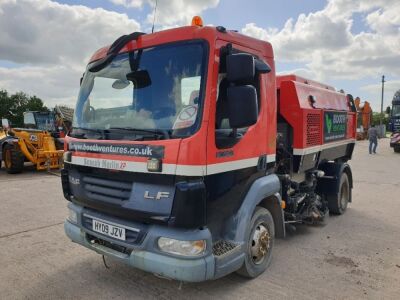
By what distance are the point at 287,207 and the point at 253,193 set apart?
155 centimetres

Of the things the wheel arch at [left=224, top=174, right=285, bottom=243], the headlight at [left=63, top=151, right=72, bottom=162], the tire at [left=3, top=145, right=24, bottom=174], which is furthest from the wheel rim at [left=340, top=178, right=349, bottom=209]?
the tire at [left=3, top=145, right=24, bottom=174]

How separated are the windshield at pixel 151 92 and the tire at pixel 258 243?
4.44ft

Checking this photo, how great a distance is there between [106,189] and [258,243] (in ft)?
5.55

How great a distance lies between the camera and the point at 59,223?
233 inches

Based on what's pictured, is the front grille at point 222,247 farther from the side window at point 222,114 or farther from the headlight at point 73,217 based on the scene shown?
the headlight at point 73,217

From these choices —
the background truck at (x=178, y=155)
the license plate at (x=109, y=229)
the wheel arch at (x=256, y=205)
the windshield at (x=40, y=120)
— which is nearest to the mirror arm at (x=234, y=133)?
the background truck at (x=178, y=155)

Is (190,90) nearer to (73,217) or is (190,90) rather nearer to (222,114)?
(222,114)

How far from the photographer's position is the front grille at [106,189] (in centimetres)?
316

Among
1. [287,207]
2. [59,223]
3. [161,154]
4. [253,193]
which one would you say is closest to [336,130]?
[287,207]

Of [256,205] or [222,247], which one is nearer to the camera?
[222,247]

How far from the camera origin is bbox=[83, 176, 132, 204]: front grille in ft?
10.4

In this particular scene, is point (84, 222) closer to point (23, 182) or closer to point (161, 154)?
point (161, 154)

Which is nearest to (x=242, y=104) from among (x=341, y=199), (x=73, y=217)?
(x=73, y=217)

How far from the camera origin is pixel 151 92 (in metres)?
3.20
